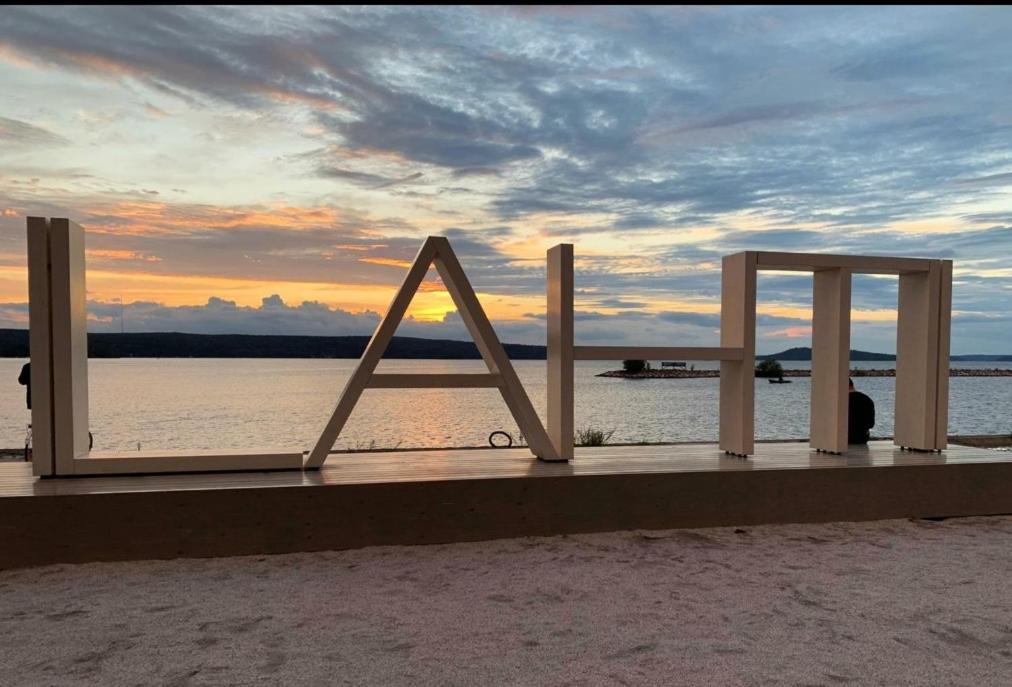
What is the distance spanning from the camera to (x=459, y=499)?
5207 mm

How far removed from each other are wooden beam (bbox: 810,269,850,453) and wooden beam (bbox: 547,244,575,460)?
8.58ft

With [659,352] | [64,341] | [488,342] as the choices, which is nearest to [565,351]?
[488,342]

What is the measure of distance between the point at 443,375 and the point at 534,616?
243 centimetres

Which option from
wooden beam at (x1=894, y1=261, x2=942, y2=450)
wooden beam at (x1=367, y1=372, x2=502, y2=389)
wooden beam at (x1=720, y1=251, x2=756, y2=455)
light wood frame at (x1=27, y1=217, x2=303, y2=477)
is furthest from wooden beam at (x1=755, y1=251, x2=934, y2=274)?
light wood frame at (x1=27, y1=217, x2=303, y2=477)

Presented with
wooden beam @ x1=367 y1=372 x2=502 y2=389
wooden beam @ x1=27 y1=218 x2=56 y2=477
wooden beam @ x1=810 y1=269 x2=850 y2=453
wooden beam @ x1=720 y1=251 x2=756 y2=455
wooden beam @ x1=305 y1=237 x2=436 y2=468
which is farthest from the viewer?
wooden beam @ x1=810 y1=269 x2=850 y2=453

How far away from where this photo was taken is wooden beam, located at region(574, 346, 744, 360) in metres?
5.93

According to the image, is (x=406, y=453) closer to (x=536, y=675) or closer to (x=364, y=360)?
(x=364, y=360)

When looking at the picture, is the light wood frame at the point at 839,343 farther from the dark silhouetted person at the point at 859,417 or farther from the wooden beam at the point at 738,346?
the dark silhouetted person at the point at 859,417

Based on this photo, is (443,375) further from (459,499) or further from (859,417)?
(859,417)

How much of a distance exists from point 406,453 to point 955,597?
4.53m

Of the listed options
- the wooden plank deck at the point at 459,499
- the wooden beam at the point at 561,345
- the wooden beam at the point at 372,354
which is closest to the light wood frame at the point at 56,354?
the wooden plank deck at the point at 459,499

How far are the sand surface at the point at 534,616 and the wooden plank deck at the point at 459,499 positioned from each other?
0.18 meters

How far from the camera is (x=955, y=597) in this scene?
417 cm

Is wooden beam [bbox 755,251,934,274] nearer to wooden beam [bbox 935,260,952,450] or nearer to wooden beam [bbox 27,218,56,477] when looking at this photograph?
wooden beam [bbox 935,260,952,450]
